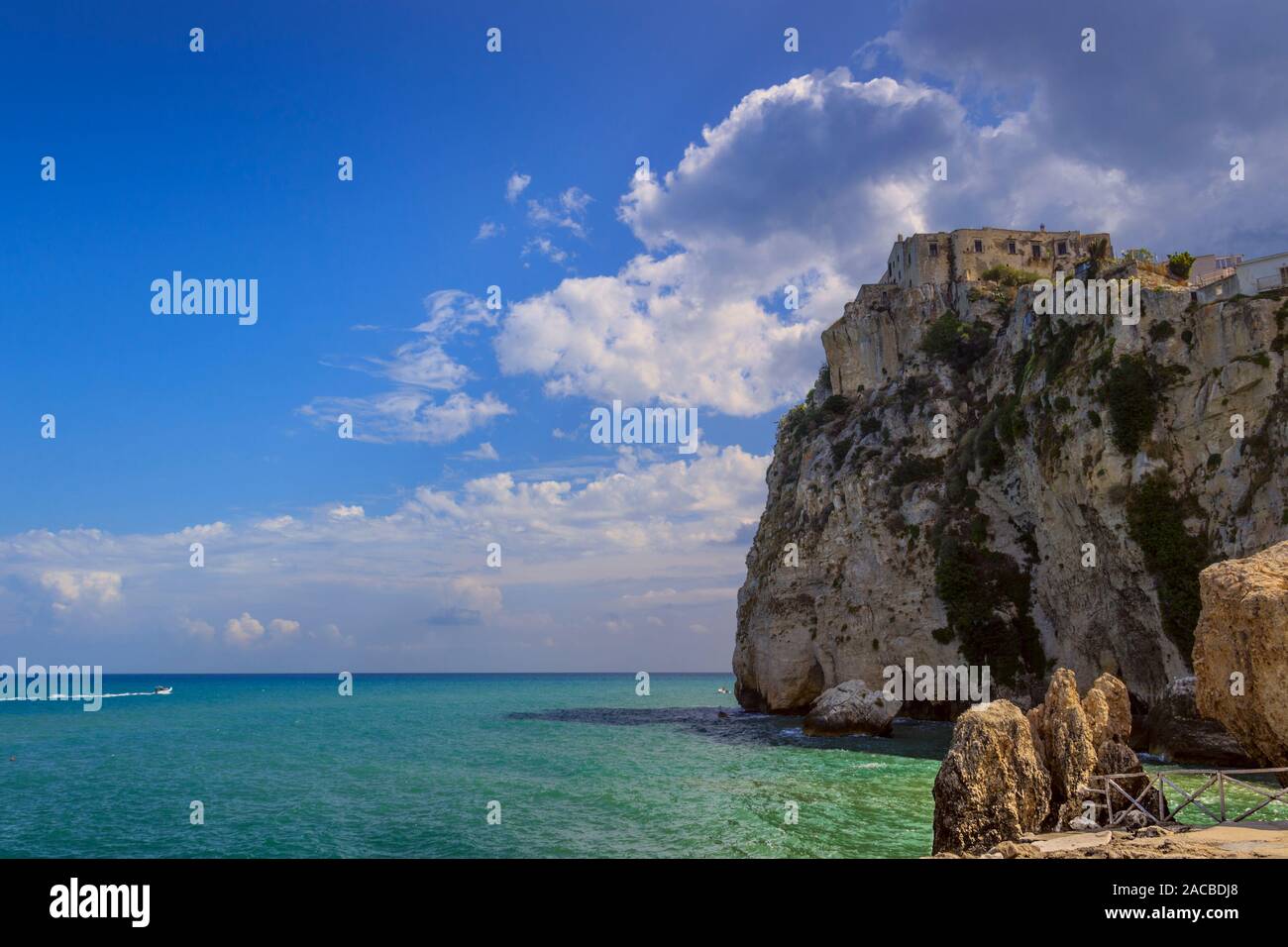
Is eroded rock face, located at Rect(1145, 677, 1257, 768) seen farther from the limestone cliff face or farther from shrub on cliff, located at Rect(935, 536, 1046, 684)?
shrub on cliff, located at Rect(935, 536, 1046, 684)

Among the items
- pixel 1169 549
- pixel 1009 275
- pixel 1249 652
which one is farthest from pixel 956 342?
pixel 1249 652

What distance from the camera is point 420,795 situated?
30.2m

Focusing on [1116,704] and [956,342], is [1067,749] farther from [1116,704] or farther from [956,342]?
[956,342]

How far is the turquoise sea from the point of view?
21875mm

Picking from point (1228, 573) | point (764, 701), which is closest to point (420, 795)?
point (1228, 573)

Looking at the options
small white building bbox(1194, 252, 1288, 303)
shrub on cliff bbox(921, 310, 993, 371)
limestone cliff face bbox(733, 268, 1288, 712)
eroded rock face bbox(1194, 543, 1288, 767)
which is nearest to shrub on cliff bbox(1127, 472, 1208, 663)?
limestone cliff face bbox(733, 268, 1288, 712)

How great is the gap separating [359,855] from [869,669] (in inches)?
1584

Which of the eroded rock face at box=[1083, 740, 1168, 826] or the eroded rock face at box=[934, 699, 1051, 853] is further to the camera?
the eroded rock face at box=[934, 699, 1051, 853]

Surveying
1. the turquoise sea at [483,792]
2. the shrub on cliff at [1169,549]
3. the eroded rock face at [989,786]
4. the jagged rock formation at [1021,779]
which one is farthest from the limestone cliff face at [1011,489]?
the eroded rock face at [989,786]

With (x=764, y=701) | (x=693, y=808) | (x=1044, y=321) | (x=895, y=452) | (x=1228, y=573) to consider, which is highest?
(x=1044, y=321)

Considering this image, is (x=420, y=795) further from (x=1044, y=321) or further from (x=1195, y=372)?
(x=1044, y=321)

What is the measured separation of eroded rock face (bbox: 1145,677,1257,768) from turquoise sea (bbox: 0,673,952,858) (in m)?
8.68

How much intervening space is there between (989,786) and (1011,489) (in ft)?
121
